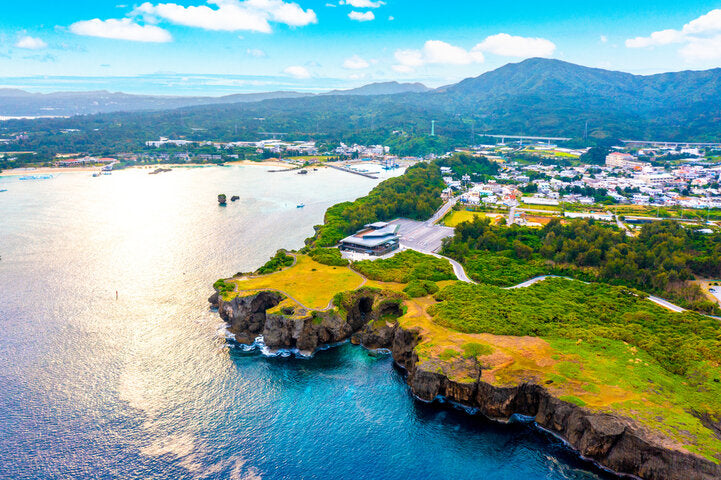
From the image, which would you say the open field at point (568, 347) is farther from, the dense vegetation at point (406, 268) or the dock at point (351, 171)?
the dock at point (351, 171)

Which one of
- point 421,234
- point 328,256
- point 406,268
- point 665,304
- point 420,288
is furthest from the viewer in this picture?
point 421,234

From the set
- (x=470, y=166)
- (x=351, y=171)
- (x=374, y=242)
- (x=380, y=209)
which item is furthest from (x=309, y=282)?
(x=351, y=171)

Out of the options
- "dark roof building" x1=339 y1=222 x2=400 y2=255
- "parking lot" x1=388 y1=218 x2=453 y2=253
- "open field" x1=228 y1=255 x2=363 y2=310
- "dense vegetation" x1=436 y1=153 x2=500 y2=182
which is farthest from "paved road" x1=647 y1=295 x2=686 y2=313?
"dense vegetation" x1=436 y1=153 x2=500 y2=182

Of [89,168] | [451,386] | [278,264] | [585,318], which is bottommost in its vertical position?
[451,386]

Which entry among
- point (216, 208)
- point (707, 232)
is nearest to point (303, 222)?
point (216, 208)

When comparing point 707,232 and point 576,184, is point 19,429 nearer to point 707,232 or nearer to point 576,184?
point 707,232

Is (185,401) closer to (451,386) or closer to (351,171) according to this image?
(451,386)

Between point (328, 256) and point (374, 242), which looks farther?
point (374, 242)
